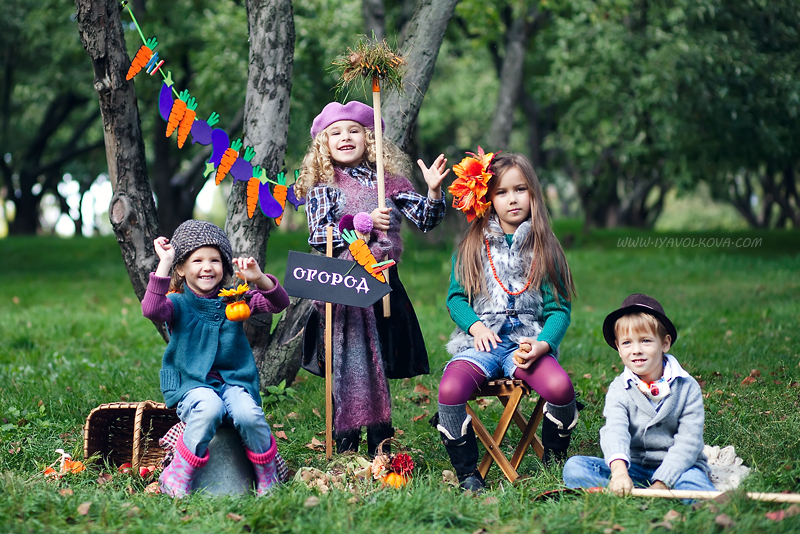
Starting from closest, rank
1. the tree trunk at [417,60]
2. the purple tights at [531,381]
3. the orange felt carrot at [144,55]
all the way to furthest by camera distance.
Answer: the purple tights at [531,381] → the orange felt carrot at [144,55] → the tree trunk at [417,60]

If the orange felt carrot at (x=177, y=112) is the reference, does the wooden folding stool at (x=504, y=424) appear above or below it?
below

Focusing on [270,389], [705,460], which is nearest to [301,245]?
[270,389]

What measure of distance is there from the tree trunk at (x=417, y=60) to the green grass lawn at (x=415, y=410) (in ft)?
6.26

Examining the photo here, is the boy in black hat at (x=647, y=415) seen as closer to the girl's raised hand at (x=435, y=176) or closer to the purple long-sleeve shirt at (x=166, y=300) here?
the girl's raised hand at (x=435, y=176)

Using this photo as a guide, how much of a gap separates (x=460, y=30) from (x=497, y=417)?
37.8 ft

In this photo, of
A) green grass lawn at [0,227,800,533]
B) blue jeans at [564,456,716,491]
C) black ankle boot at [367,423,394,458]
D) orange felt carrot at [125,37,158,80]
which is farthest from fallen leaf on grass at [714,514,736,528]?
orange felt carrot at [125,37,158,80]

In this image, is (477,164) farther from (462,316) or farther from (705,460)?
(705,460)

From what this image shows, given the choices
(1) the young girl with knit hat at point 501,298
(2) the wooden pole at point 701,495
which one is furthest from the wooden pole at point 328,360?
(2) the wooden pole at point 701,495

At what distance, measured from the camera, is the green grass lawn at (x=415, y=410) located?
3043 mm

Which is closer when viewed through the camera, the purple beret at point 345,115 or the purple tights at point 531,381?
the purple tights at point 531,381

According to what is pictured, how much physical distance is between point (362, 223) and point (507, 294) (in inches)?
32.1

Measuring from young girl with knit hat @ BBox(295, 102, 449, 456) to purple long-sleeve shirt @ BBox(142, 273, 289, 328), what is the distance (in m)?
0.34

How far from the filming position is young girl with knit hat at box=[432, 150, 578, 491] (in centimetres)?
363

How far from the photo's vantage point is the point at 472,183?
12.6 ft
